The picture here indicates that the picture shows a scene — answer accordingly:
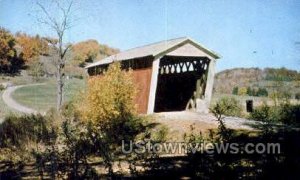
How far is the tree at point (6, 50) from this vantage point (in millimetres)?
63844

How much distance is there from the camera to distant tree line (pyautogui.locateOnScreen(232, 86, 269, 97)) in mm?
34431

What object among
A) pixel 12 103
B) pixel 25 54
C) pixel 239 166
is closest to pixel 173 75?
pixel 239 166

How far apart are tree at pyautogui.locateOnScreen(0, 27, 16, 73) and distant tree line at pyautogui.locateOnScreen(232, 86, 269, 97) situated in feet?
142

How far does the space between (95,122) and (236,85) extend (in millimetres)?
26122

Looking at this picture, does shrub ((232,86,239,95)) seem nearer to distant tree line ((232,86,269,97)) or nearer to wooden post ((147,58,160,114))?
distant tree line ((232,86,269,97))

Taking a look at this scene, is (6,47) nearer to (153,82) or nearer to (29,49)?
(29,49)

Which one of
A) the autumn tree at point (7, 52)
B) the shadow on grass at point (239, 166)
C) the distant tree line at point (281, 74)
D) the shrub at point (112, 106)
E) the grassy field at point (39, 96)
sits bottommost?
the shadow on grass at point (239, 166)

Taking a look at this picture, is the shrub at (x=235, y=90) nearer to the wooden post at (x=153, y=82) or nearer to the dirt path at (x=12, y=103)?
the wooden post at (x=153, y=82)

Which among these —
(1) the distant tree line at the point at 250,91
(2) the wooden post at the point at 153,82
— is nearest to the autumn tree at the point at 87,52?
(1) the distant tree line at the point at 250,91

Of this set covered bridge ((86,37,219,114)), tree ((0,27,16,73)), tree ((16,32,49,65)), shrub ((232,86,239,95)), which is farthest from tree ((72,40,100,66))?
covered bridge ((86,37,219,114))

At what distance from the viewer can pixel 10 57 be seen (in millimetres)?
67375

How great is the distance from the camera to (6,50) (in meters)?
63.8

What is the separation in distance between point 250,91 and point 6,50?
1790 inches

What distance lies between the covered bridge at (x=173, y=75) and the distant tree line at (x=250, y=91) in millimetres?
12281
